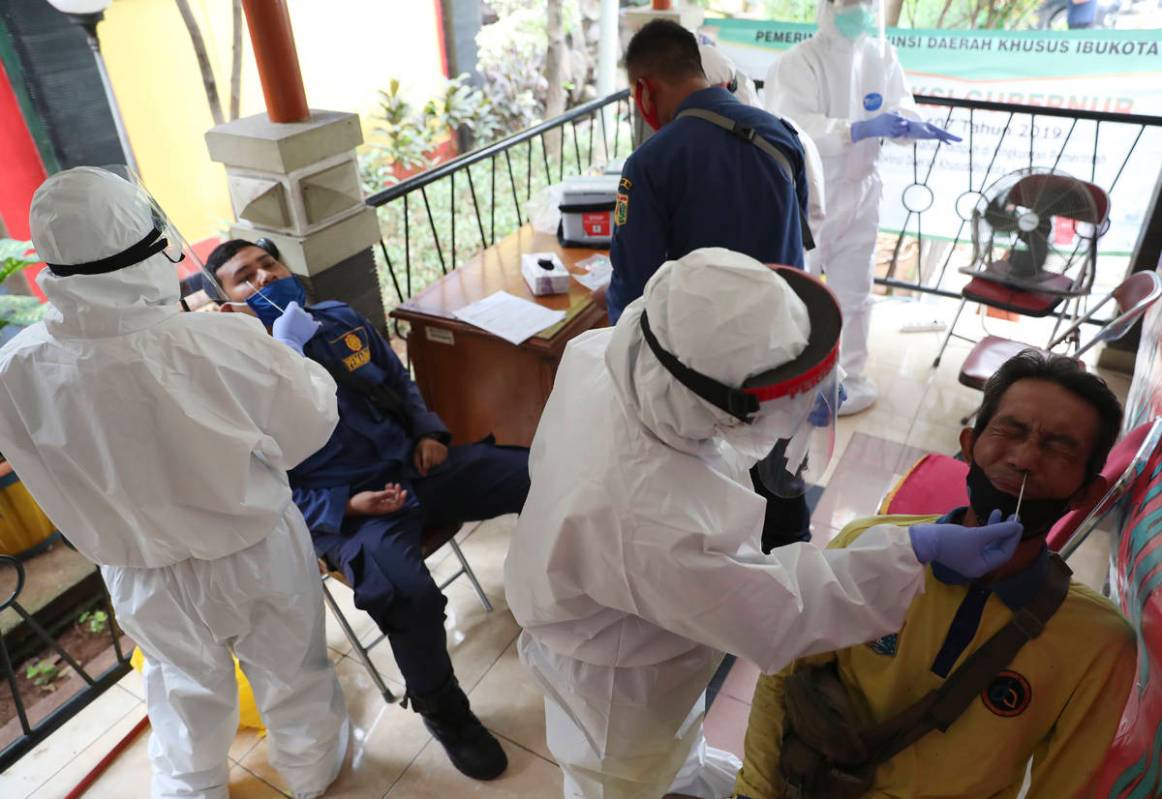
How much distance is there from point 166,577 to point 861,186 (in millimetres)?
3008

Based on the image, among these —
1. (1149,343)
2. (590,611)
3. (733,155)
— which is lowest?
(590,611)

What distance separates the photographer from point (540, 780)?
214cm

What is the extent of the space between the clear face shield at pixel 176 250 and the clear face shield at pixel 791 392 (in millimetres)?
1093

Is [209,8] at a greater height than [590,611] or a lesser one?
greater

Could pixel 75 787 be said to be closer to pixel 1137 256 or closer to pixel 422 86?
pixel 1137 256

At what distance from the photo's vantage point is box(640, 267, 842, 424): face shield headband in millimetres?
1119

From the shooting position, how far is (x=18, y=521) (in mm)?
3404

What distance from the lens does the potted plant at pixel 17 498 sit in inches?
131

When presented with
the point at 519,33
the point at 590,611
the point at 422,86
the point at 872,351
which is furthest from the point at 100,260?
the point at 519,33

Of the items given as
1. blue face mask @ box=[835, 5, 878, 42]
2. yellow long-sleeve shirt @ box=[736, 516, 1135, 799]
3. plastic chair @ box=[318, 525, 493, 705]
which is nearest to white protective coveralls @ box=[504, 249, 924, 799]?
yellow long-sleeve shirt @ box=[736, 516, 1135, 799]

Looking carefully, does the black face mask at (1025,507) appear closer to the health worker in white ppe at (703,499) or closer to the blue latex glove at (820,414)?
the health worker in white ppe at (703,499)

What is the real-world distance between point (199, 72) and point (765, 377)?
6.66 metres

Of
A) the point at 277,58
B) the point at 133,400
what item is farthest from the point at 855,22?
the point at 133,400

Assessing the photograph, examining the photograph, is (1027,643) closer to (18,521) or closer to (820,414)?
(820,414)
